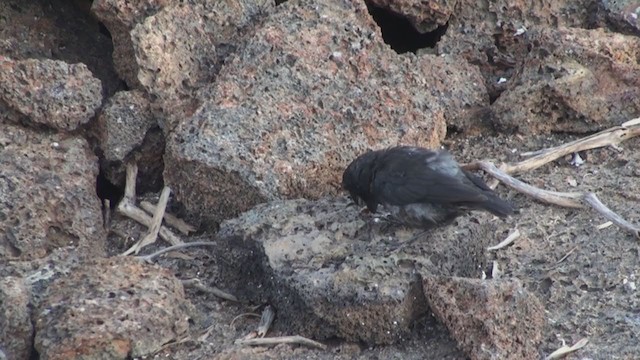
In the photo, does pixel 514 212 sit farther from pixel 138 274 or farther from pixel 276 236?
pixel 138 274

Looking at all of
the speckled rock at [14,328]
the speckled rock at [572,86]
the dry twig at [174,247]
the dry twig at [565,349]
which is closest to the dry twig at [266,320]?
the dry twig at [174,247]

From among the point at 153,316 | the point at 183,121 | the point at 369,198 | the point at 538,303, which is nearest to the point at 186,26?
the point at 183,121

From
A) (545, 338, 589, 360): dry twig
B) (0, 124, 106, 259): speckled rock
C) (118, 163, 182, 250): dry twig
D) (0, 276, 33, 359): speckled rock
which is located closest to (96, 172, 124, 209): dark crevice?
(118, 163, 182, 250): dry twig

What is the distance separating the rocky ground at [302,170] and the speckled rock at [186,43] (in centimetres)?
1

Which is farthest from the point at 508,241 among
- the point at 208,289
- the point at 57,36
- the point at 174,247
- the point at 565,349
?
the point at 57,36

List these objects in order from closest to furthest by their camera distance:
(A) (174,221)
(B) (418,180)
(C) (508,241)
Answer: (B) (418,180), (C) (508,241), (A) (174,221)

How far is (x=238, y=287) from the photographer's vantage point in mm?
6543

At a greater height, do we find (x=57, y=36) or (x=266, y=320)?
(x=57, y=36)

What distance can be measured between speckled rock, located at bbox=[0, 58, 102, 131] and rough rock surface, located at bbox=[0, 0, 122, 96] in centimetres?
53

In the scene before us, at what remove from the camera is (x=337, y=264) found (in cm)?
620

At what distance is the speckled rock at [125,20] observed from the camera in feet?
24.3

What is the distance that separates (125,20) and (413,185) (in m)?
2.11

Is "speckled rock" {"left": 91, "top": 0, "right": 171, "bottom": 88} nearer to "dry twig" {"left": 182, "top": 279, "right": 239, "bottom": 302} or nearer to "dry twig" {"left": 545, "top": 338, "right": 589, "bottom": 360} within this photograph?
"dry twig" {"left": 182, "top": 279, "right": 239, "bottom": 302}

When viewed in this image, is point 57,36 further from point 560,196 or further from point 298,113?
point 560,196
